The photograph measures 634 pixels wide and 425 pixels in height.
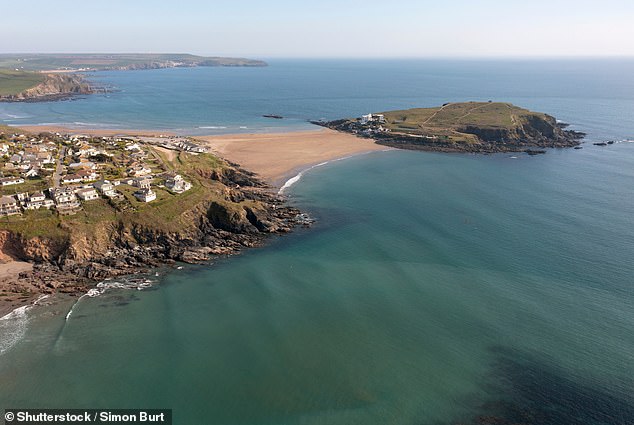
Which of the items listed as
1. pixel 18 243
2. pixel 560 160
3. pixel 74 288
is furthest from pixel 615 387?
pixel 560 160

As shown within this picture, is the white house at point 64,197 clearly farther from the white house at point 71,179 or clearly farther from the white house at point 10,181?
the white house at point 10,181

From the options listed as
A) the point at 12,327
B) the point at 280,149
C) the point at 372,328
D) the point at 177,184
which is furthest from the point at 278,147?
the point at 12,327

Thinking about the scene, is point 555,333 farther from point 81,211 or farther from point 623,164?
point 623,164

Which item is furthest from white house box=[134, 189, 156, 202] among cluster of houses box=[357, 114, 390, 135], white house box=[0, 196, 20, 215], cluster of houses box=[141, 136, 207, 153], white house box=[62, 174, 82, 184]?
cluster of houses box=[357, 114, 390, 135]

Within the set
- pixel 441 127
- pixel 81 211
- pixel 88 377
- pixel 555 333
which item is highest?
pixel 441 127

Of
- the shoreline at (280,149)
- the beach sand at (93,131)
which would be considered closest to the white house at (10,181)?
the shoreline at (280,149)
